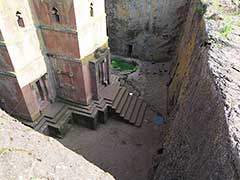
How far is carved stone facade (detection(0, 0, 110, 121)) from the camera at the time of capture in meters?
8.49

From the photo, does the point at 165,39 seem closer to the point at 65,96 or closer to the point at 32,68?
the point at 65,96

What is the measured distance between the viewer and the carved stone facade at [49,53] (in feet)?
27.9

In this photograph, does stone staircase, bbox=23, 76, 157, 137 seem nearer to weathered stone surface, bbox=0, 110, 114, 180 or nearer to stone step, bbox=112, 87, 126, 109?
stone step, bbox=112, 87, 126, 109

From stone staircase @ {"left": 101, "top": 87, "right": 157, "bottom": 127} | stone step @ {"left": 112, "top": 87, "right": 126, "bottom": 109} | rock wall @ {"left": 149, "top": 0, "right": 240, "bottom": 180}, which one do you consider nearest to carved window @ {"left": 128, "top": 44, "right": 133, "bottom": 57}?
stone staircase @ {"left": 101, "top": 87, "right": 157, "bottom": 127}

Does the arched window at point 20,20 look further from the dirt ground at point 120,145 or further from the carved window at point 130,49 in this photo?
the carved window at point 130,49

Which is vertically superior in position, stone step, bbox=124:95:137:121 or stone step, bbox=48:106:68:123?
stone step, bbox=48:106:68:123

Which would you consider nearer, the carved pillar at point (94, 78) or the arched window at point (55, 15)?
the arched window at point (55, 15)

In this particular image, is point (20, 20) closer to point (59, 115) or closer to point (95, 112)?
point (59, 115)

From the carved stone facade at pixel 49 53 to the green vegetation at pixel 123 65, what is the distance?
3883 millimetres

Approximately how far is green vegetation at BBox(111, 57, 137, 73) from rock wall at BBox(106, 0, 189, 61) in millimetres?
1196

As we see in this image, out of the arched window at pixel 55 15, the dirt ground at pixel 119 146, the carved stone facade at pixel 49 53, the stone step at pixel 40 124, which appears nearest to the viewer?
the carved stone facade at pixel 49 53

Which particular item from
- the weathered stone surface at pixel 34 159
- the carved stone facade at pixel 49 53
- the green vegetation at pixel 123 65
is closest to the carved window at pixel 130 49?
the green vegetation at pixel 123 65

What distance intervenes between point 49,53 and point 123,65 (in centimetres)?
648

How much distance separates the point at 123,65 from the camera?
1566 cm
